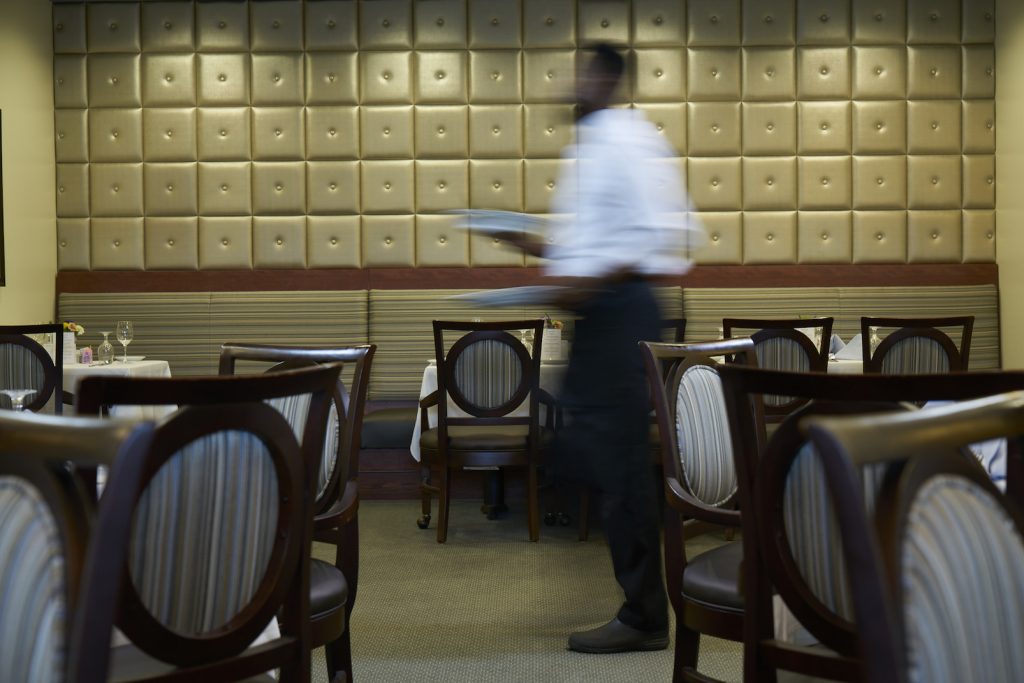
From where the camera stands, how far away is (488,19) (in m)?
5.80

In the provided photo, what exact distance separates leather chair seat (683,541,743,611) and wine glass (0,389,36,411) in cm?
287

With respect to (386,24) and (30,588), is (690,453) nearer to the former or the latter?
(30,588)

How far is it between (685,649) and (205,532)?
3.85 ft

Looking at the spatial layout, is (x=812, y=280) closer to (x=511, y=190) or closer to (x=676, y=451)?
(x=511, y=190)

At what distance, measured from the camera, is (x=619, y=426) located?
2.58 meters

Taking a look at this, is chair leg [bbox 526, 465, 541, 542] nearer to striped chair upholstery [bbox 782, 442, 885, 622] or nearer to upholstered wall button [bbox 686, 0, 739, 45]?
striped chair upholstery [bbox 782, 442, 885, 622]

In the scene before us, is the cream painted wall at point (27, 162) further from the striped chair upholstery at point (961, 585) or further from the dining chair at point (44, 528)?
the striped chair upholstery at point (961, 585)

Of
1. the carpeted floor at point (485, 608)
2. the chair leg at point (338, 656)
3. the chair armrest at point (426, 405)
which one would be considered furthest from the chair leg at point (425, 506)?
the chair leg at point (338, 656)

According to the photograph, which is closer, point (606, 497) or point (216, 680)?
point (216, 680)

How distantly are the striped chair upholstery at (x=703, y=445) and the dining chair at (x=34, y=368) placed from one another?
2.75 m

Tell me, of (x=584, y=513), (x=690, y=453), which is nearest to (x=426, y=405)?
(x=584, y=513)

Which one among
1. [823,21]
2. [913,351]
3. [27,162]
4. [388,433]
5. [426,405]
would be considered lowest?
[388,433]

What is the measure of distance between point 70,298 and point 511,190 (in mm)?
2763

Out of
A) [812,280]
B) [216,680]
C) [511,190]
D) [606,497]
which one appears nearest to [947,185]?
[812,280]
